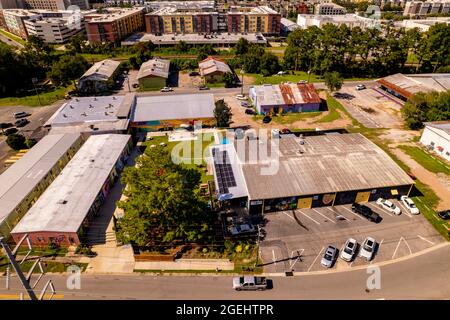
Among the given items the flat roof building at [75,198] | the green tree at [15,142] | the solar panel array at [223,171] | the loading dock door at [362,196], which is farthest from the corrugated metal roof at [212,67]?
the loading dock door at [362,196]

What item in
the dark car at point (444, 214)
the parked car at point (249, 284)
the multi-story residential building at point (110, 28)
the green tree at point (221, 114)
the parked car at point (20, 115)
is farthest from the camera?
the multi-story residential building at point (110, 28)

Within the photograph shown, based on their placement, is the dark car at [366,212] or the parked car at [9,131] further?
the parked car at [9,131]

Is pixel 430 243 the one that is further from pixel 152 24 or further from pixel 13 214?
pixel 152 24

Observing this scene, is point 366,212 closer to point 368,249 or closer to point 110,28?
point 368,249

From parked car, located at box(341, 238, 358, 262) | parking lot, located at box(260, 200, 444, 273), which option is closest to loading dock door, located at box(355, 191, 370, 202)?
parking lot, located at box(260, 200, 444, 273)

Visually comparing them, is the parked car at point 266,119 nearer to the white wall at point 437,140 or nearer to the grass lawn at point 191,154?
the grass lawn at point 191,154

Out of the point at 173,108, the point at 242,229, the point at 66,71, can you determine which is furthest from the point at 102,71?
the point at 242,229
